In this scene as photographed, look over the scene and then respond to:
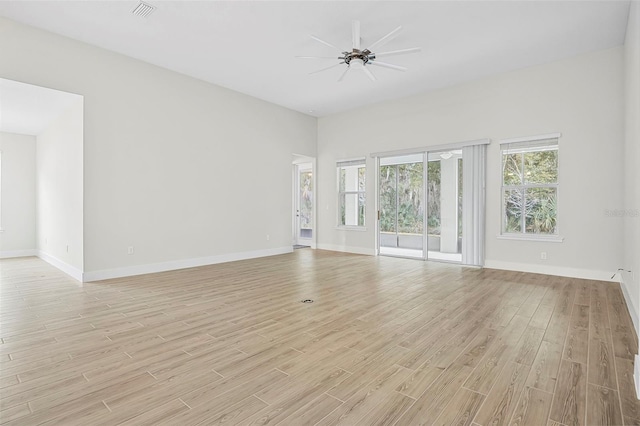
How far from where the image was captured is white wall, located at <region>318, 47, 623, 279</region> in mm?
4906

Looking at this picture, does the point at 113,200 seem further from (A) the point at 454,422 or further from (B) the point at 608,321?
(B) the point at 608,321

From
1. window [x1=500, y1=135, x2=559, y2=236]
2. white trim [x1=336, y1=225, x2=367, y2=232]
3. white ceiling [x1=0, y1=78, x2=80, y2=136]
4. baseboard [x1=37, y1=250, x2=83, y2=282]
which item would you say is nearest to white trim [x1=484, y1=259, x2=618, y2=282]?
window [x1=500, y1=135, x2=559, y2=236]

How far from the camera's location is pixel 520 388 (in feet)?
6.64

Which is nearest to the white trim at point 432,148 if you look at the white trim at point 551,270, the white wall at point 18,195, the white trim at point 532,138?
the white trim at point 532,138

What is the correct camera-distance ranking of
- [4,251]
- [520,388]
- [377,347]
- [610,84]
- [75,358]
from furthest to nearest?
[4,251], [610,84], [377,347], [75,358], [520,388]

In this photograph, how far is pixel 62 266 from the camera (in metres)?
5.71

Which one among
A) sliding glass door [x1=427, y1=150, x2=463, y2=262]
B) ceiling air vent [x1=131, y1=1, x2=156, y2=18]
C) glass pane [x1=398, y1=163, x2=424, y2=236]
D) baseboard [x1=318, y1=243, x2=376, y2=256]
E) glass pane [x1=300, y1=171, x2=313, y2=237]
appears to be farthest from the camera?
glass pane [x1=300, y1=171, x2=313, y2=237]

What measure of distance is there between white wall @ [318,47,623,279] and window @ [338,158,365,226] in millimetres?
1413

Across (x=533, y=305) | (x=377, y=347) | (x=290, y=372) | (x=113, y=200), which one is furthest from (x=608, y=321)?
(x=113, y=200)

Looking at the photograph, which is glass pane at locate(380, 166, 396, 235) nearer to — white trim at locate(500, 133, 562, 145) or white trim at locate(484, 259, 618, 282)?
white trim at locate(484, 259, 618, 282)

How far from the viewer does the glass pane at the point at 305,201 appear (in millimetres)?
10219

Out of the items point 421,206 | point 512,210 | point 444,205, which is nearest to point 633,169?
point 512,210

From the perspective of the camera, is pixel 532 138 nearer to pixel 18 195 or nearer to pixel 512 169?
pixel 512 169

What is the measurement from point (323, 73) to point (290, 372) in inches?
203
